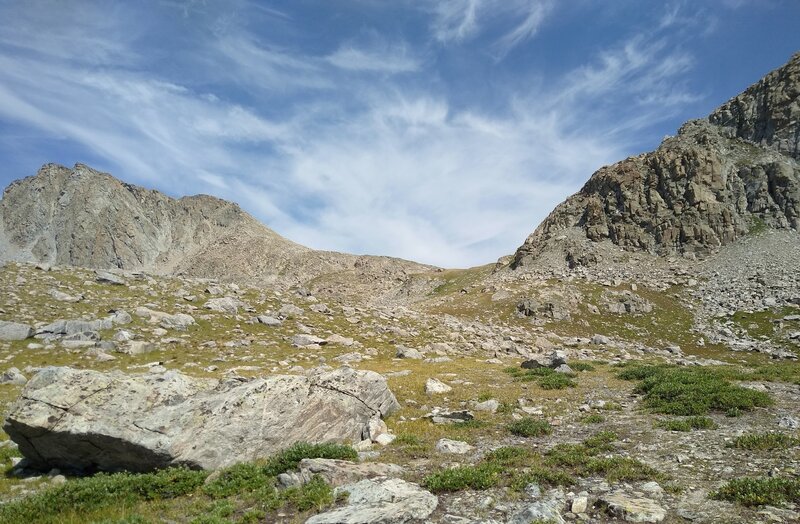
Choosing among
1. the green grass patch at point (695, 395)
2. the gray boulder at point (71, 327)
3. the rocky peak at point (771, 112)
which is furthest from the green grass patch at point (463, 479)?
the rocky peak at point (771, 112)

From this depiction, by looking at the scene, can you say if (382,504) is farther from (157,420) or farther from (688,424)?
(688,424)

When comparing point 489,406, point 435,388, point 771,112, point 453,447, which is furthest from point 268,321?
point 771,112

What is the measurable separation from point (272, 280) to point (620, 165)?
6092 inches

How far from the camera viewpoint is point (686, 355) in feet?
154

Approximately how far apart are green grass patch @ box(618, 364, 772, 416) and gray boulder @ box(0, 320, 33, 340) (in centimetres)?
3899

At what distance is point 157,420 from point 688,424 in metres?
17.4

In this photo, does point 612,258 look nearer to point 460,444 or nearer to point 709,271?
point 709,271

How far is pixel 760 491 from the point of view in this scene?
8539mm

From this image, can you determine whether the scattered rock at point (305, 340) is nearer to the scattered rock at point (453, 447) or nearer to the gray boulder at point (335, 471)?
the scattered rock at point (453, 447)

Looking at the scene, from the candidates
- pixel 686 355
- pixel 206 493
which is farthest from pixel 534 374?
pixel 686 355

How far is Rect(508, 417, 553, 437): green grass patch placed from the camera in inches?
589

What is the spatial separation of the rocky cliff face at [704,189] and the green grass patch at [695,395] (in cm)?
6963

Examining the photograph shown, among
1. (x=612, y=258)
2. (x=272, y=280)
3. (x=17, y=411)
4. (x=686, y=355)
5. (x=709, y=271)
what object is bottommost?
(x=686, y=355)

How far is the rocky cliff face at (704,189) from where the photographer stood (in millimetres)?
82875
